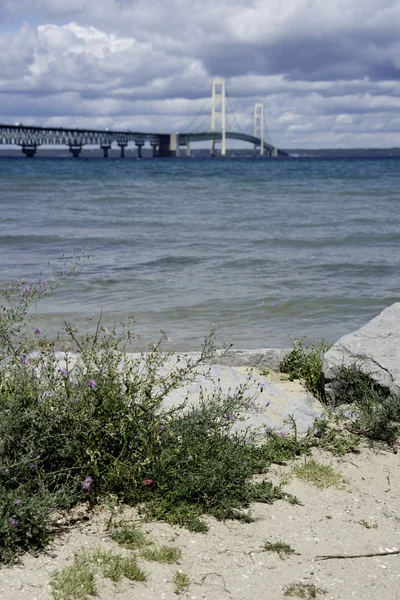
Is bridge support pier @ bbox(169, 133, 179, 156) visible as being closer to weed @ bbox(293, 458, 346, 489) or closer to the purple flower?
weed @ bbox(293, 458, 346, 489)

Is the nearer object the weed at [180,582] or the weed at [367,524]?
the weed at [180,582]

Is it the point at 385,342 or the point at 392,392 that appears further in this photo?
the point at 385,342

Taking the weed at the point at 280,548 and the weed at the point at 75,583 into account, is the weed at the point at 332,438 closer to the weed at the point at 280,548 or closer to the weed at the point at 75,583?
the weed at the point at 280,548

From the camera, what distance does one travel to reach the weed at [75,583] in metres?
2.99

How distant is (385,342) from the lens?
541 cm

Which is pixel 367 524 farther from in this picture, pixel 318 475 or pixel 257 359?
pixel 257 359

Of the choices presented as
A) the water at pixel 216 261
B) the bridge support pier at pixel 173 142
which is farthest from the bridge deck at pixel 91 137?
the water at pixel 216 261

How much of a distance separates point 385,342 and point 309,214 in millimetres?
16484

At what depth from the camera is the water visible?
8.45 meters

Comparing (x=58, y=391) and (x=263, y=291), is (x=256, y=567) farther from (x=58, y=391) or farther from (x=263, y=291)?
(x=263, y=291)

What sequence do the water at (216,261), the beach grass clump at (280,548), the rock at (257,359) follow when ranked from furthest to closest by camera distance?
the water at (216,261) → the rock at (257,359) → the beach grass clump at (280,548)

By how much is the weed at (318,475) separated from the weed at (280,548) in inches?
28.5

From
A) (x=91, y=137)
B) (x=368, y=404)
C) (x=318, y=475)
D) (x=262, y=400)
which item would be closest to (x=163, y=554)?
(x=318, y=475)

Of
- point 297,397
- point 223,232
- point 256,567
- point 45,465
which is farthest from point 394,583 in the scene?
point 223,232
